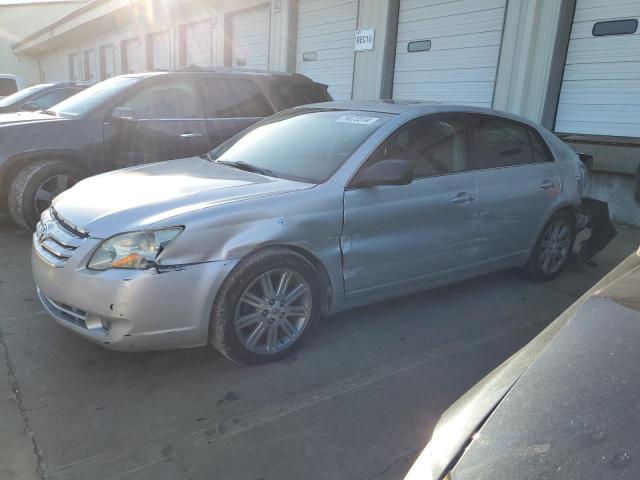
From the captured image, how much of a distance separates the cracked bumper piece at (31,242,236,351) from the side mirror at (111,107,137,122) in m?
3.21

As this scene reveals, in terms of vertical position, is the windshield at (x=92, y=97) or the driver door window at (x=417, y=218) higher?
the windshield at (x=92, y=97)

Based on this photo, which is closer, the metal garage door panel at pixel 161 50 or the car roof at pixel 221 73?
the car roof at pixel 221 73

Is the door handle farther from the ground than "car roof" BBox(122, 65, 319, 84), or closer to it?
closer to it

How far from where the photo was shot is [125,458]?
2432 millimetres

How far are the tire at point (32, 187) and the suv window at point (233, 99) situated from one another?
1.79 m

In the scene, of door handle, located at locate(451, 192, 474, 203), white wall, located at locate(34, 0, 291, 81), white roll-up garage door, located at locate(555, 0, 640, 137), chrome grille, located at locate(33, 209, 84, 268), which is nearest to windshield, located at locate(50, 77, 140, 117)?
chrome grille, located at locate(33, 209, 84, 268)

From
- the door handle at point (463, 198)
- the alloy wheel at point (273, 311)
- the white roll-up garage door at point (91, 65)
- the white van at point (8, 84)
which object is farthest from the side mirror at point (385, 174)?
the white roll-up garage door at point (91, 65)

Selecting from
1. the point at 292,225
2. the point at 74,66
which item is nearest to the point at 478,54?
the point at 292,225

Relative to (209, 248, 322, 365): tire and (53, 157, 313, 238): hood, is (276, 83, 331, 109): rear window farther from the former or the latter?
(209, 248, 322, 365): tire

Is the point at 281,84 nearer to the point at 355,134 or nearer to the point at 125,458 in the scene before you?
the point at 355,134

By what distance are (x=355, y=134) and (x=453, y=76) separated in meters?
6.47

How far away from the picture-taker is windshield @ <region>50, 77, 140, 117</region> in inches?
238

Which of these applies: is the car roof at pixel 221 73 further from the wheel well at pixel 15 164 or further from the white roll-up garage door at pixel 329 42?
the white roll-up garage door at pixel 329 42

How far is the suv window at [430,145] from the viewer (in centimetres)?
373
